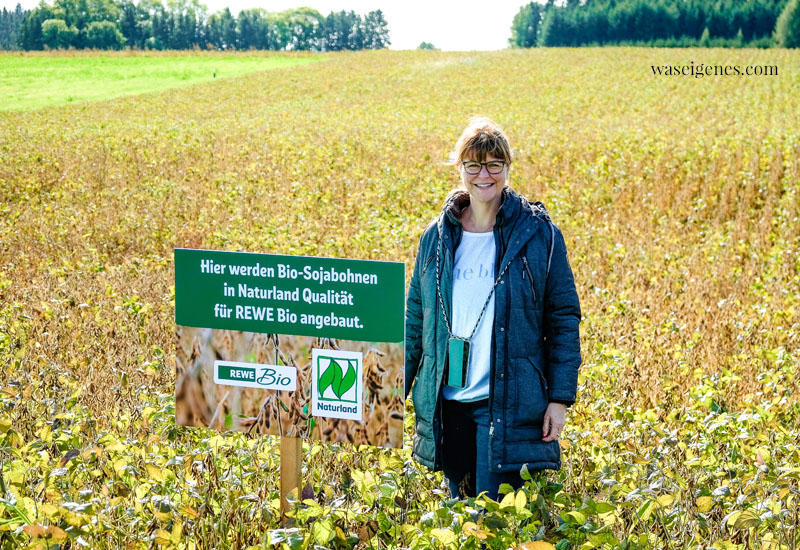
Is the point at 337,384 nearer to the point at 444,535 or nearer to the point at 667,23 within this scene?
the point at 444,535

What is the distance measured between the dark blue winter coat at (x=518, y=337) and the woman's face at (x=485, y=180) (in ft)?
0.21

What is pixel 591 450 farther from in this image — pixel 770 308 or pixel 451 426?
pixel 770 308

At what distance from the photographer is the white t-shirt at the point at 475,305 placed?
2.74m

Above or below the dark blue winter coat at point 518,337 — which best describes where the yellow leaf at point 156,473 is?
below

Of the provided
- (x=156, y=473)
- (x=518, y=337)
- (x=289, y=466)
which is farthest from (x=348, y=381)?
(x=156, y=473)

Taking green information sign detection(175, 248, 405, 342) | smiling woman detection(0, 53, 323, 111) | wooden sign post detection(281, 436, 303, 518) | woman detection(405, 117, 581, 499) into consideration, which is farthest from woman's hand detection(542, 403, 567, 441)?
smiling woman detection(0, 53, 323, 111)

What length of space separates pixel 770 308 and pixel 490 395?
159 inches

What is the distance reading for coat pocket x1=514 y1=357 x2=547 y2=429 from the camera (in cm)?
268

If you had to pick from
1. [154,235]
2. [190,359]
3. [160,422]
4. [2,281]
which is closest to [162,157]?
[154,235]

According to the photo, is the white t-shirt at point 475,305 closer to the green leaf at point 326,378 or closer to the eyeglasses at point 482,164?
the eyeglasses at point 482,164

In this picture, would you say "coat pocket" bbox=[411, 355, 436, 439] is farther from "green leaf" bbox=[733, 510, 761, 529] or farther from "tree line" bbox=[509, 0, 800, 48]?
"tree line" bbox=[509, 0, 800, 48]

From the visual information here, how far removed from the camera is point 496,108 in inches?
989

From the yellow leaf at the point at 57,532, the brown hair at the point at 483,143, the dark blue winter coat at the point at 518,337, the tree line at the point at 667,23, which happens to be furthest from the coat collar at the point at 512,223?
the tree line at the point at 667,23

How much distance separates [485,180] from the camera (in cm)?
273
